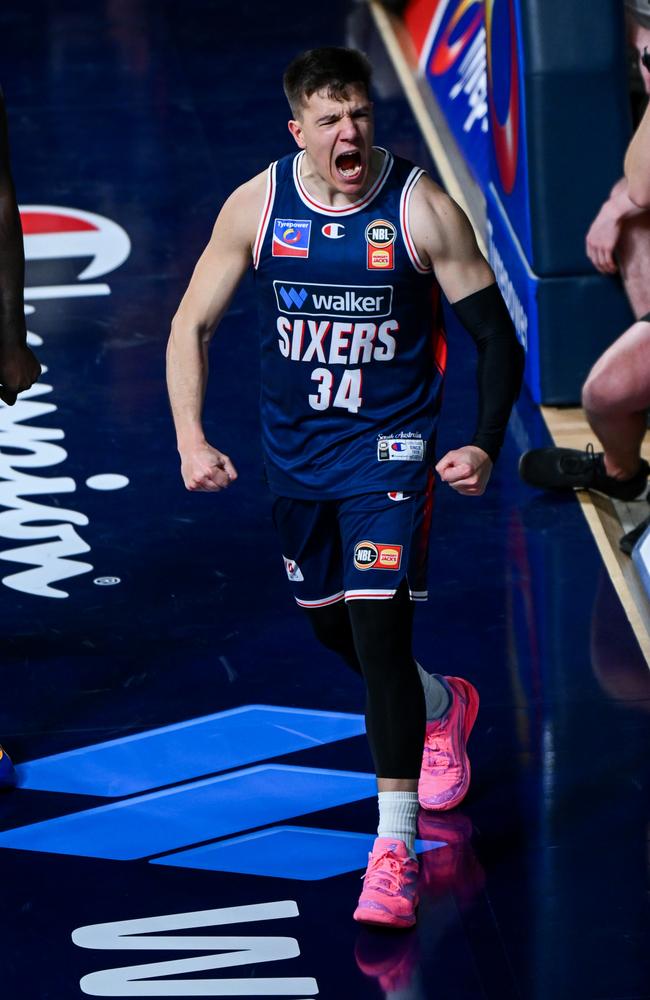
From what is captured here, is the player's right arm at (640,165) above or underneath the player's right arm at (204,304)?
underneath

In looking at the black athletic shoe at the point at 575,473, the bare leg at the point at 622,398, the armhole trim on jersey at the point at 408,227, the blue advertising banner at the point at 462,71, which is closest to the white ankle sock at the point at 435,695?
the armhole trim on jersey at the point at 408,227

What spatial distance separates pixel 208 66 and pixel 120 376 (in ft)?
15.1

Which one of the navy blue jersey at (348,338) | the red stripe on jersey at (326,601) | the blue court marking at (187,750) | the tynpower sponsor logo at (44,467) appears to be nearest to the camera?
the navy blue jersey at (348,338)

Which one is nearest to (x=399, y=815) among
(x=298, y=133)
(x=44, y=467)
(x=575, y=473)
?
(x=298, y=133)

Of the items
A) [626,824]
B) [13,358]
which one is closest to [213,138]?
[13,358]

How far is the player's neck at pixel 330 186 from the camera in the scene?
12.3ft

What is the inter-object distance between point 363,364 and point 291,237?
333mm

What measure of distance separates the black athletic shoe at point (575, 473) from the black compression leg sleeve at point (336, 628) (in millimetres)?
1978

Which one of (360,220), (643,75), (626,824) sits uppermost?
(360,220)

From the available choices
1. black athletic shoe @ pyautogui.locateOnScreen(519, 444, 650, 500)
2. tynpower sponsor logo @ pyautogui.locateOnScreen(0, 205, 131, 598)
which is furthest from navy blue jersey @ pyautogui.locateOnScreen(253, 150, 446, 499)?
black athletic shoe @ pyautogui.locateOnScreen(519, 444, 650, 500)

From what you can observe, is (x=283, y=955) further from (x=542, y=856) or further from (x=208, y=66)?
(x=208, y=66)

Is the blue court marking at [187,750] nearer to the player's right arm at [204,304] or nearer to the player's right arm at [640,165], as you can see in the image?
the player's right arm at [204,304]

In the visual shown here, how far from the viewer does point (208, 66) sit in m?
11.0

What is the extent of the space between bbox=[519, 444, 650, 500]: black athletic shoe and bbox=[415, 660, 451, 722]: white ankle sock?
1.80m
